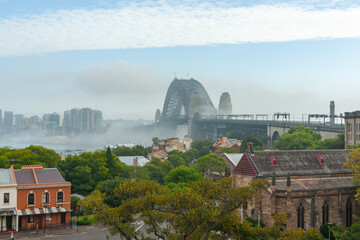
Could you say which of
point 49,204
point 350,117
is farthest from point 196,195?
point 350,117

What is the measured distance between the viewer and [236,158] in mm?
85812

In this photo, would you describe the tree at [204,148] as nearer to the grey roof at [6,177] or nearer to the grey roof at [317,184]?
the grey roof at [317,184]

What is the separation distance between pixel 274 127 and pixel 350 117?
6799 cm

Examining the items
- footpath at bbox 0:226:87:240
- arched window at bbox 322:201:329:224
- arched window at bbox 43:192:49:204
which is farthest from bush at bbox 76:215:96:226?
Result: arched window at bbox 322:201:329:224

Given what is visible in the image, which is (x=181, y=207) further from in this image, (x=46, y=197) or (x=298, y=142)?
(x=298, y=142)

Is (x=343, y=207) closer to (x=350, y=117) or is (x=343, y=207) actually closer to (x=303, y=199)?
(x=303, y=199)

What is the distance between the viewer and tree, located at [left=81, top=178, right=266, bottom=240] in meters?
25.5

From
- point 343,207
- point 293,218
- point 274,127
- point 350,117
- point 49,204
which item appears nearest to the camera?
point 293,218

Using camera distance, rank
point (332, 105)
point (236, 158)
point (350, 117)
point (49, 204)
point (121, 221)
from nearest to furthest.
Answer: point (121, 221) < point (49, 204) < point (236, 158) < point (350, 117) < point (332, 105)

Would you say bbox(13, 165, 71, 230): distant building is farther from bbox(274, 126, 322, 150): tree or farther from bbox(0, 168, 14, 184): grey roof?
bbox(274, 126, 322, 150): tree

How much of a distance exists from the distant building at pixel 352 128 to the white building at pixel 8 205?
79.9m

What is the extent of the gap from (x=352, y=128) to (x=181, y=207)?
85.3 m

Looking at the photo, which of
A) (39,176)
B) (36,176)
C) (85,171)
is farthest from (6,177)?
(85,171)

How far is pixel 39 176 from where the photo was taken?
5453cm
